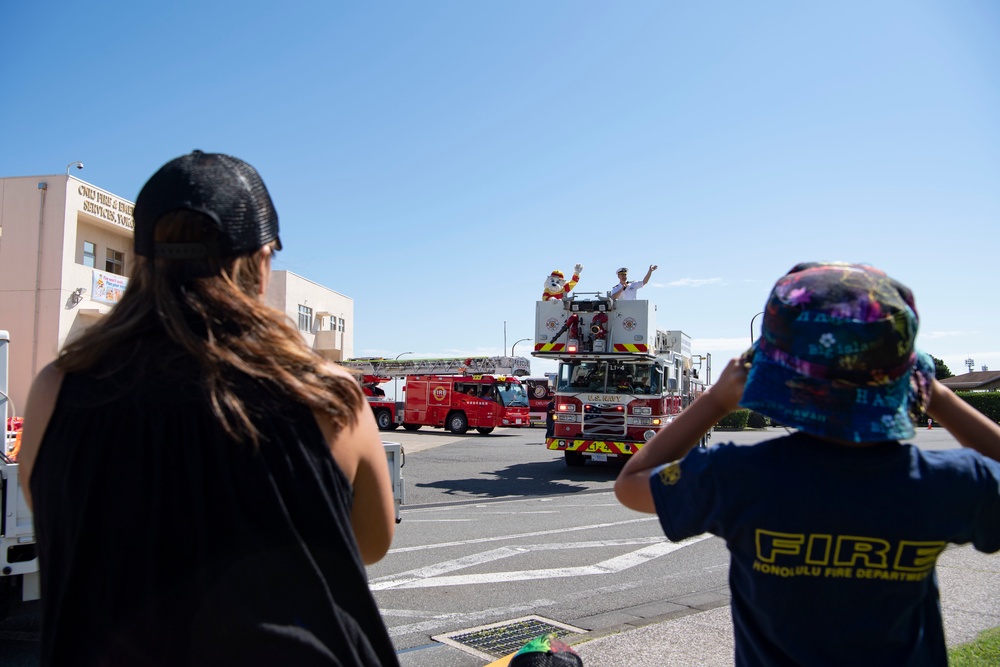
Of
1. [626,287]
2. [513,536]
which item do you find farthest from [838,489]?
[626,287]

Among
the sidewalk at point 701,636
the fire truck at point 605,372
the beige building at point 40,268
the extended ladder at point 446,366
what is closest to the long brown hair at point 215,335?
the sidewalk at point 701,636

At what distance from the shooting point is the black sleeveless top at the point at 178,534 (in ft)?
4.08

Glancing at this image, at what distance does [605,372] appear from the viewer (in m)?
15.7

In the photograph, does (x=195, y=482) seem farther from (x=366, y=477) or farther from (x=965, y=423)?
(x=965, y=423)

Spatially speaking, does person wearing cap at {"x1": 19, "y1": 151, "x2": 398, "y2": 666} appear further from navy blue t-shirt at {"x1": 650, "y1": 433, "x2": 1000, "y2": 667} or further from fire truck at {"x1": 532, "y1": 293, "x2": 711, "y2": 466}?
fire truck at {"x1": 532, "y1": 293, "x2": 711, "y2": 466}

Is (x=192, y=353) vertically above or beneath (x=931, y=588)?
above

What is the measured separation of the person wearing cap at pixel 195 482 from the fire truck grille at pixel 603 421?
14266 millimetres

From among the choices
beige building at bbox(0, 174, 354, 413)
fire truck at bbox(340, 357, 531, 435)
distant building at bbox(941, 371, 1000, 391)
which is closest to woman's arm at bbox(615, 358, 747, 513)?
beige building at bbox(0, 174, 354, 413)

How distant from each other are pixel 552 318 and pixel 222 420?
45.9ft

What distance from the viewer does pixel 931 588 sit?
1.59 meters

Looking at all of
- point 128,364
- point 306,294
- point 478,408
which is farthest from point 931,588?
point 306,294

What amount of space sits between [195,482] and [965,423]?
1564 mm

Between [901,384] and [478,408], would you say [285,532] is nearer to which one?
[901,384]

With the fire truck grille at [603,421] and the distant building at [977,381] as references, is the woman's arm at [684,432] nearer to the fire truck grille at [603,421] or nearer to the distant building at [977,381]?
the fire truck grille at [603,421]
